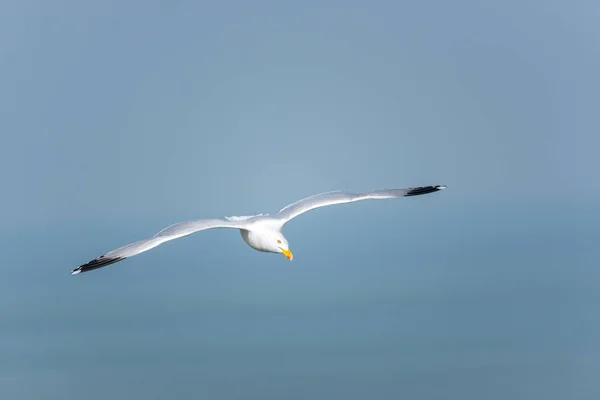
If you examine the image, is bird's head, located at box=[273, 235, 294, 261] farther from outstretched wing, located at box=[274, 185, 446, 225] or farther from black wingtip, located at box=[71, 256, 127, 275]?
black wingtip, located at box=[71, 256, 127, 275]

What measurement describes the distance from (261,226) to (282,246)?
385mm

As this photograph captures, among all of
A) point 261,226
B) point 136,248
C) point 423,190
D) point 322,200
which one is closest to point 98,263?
point 136,248

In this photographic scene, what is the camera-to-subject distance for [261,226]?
15188 millimetres

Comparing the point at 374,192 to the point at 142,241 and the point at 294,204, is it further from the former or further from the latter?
the point at 142,241

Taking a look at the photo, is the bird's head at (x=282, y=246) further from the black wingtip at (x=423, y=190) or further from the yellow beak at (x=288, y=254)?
the black wingtip at (x=423, y=190)

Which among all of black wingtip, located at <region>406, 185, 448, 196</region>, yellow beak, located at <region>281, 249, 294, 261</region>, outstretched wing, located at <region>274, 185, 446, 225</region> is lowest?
yellow beak, located at <region>281, 249, 294, 261</region>

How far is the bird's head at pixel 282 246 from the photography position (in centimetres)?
1511

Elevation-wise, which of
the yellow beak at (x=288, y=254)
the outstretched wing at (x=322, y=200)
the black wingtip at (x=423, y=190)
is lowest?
the yellow beak at (x=288, y=254)

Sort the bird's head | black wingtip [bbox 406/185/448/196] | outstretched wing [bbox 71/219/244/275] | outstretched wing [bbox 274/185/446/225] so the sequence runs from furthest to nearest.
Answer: black wingtip [bbox 406/185/448/196]
outstretched wing [bbox 274/185/446/225]
the bird's head
outstretched wing [bbox 71/219/244/275]

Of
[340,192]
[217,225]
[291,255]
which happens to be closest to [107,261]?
[217,225]

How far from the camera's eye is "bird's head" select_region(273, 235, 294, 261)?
49.6ft

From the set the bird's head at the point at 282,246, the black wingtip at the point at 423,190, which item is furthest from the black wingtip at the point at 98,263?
the black wingtip at the point at 423,190

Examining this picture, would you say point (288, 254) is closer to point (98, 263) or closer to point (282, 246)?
point (282, 246)

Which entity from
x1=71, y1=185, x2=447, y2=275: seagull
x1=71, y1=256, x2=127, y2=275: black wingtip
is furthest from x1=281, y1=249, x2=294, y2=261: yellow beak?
x1=71, y1=256, x2=127, y2=275: black wingtip
